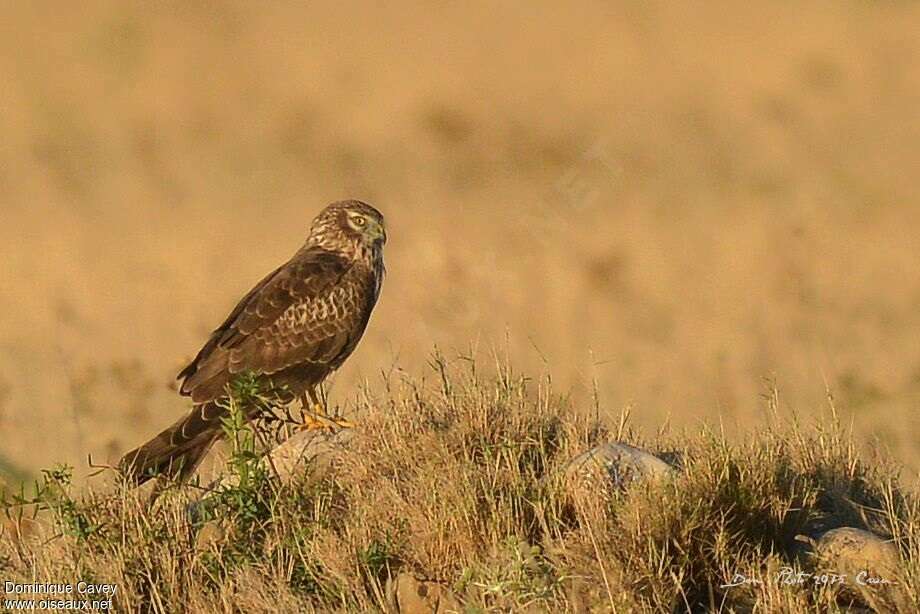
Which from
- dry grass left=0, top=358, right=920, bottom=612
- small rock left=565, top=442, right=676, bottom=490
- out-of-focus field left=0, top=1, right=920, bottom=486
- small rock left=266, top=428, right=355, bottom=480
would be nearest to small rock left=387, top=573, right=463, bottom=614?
dry grass left=0, top=358, right=920, bottom=612

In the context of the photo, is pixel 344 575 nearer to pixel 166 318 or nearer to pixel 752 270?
pixel 166 318

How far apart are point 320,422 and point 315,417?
168 millimetres

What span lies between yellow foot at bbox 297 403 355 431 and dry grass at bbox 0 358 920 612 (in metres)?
0.75

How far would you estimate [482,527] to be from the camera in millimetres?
7402

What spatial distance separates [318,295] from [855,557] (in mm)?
3587

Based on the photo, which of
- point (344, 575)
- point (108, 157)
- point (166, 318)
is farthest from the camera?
point (108, 157)

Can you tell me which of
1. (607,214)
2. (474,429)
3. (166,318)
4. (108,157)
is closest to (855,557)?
(474,429)

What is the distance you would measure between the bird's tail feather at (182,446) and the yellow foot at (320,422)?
15.7 inches

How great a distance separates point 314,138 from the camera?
2506cm
